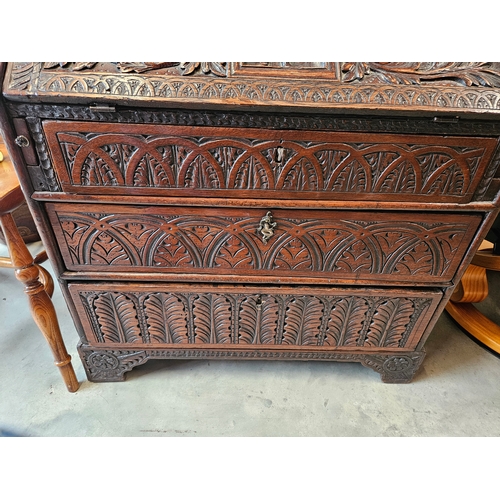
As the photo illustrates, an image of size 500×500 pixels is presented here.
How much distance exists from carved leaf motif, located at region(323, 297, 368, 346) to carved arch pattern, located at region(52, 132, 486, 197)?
42 centimetres

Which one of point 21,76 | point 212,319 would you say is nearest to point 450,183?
point 212,319

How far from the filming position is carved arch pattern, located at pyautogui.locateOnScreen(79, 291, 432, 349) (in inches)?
48.6

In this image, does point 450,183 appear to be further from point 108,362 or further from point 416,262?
A: point 108,362

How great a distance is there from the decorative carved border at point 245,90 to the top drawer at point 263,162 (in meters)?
0.07

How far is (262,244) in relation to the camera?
111 cm

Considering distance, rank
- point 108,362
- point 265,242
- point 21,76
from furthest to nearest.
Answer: point 108,362 < point 265,242 < point 21,76

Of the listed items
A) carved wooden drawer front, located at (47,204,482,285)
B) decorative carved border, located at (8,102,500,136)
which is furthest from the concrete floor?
decorative carved border, located at (8,102,500,136)

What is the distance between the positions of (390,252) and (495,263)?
2.65ft

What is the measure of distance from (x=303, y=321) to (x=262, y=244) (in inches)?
14.3

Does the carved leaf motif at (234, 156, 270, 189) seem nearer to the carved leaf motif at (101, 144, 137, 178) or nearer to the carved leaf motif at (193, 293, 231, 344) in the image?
the carved leaf motif at (101, 144, 137, 178)

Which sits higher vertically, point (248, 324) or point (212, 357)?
point (248, 324)

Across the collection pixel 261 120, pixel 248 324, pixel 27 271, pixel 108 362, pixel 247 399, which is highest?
pixel 261 120

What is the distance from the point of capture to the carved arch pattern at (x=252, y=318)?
1234 millimetres
